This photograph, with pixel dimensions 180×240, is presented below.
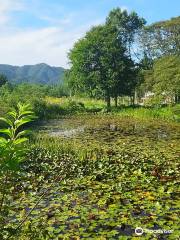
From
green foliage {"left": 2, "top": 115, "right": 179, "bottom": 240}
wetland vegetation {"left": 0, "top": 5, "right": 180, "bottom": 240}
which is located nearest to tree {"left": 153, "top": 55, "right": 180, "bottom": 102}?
wetland vegetation {"left": 0, "top": 5, "right": 180, "bottom": 240}

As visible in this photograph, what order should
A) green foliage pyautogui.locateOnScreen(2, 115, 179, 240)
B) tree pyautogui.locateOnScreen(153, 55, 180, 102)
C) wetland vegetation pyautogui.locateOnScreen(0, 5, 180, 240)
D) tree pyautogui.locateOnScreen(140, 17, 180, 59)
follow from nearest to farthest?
wetland vegetation pyautogui.locateOnScreen(0, 5, 180, 240), green foliage pyautogui.locateOnScreen(2, 115, 179, 240), tree pyautogui.locateOnScreen(153, 55, 180, 102), tree pyautogui.locateOnScreen(140, 17, 180, 59)

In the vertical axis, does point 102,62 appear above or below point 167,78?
above

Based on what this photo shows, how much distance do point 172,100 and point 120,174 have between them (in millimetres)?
24860

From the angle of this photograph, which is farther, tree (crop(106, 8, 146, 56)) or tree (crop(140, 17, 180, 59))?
tree (crop(106, 8, 146, 56))

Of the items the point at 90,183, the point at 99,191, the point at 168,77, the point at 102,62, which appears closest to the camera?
the point at 99,191

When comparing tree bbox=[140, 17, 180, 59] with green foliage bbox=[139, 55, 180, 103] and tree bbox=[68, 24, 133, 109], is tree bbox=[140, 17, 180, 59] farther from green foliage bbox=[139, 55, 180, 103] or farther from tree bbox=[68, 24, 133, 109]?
green foliage bbox=[139, 55, 180, 103]

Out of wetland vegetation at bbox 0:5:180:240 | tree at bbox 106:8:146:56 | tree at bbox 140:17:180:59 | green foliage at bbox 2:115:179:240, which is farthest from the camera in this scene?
tree at bbox 106:8:146:56

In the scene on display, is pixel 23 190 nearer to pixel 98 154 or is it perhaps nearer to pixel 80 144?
pixel 98 154

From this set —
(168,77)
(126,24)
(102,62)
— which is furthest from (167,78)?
(126,24)

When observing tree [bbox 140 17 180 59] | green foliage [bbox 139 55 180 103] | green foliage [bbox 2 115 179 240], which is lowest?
green foliage [bbox 2 115 179 240]

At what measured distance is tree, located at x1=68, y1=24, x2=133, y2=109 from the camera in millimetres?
41969

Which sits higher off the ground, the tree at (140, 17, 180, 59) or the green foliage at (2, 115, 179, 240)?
the tree at (140, 17, 180, 59)

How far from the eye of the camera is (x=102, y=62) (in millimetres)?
41906

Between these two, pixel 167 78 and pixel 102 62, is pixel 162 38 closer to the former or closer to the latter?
pixel 102 62
